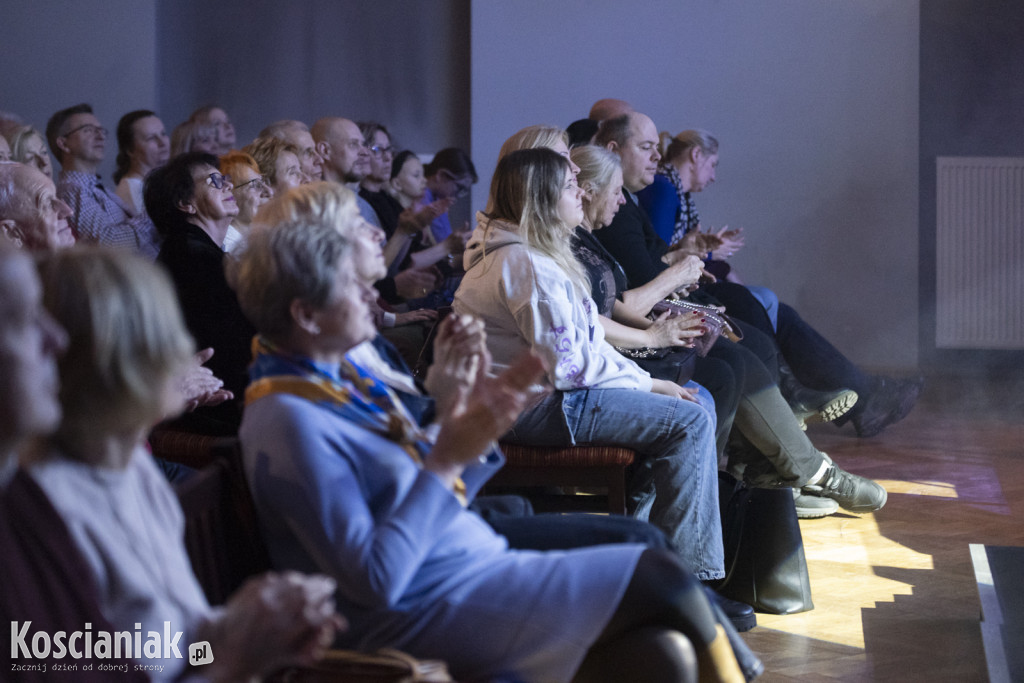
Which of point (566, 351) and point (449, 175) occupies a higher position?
point (449, 175)

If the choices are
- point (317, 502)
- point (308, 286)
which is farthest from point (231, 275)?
point (317, 502)

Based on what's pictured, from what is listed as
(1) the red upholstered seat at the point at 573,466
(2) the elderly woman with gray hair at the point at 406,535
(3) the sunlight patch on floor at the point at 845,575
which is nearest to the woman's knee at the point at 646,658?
(2) the elderly woman with gray hair at the point at 406,535

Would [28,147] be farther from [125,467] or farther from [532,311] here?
[125,467]

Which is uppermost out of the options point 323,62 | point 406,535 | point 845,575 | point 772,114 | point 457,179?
point 323,62

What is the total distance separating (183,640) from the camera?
106cm

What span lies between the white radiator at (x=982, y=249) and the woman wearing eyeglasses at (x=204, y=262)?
536 cm

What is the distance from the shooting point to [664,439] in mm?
2656

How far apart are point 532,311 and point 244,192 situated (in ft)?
3.90

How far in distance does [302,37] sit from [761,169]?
3.19 metres

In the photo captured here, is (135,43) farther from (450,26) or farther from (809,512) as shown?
(809,512)

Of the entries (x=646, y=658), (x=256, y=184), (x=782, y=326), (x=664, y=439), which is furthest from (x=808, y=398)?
(x=646, y=658)

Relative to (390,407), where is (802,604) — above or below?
below

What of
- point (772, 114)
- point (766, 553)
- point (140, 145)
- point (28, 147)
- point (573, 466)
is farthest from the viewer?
point (772, 114)

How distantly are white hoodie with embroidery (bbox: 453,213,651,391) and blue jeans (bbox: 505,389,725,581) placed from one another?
6 centimetres
